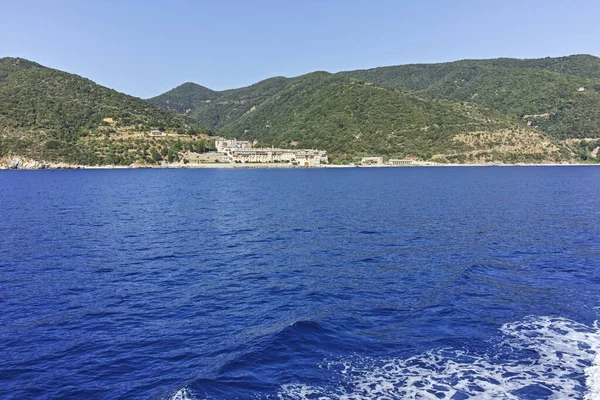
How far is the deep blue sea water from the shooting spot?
1483cm

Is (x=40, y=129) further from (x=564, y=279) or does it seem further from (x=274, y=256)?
(x=564, y=279)

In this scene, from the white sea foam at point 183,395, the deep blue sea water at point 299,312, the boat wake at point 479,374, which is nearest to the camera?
the white sea foam at point 183,395

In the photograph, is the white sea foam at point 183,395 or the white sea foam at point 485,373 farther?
the white sea foam at point 485,373

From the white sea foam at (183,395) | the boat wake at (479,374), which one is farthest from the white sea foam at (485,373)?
the white sea foam at (183,395)

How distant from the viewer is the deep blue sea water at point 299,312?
14828 millimetres

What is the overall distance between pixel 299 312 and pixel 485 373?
29.5 feet

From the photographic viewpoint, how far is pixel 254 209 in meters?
61.8

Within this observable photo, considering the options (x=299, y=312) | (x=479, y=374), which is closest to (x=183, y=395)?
(x=299, y=312)

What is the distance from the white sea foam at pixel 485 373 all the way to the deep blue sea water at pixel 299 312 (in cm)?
7

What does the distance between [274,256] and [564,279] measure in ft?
63.9

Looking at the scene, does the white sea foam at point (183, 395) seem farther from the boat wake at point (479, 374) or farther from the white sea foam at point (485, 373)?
the white sea foam at point (485, 373)

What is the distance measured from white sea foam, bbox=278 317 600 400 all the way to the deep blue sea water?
0.07 meters

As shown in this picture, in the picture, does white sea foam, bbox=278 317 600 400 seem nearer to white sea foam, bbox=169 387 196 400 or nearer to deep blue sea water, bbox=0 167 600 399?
deep blue sea water, bbox=0 167 600 399

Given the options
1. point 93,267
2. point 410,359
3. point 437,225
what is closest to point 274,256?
point 93,267
